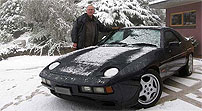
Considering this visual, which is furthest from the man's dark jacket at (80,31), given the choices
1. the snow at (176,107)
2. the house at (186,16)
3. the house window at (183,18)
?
the house window at (183,18)

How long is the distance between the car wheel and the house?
5.14 m

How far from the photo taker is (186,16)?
319 inches

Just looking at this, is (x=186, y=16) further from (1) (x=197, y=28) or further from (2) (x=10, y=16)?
(2) (x=10, y=16)

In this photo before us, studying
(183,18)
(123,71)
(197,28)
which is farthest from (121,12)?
(123,71)

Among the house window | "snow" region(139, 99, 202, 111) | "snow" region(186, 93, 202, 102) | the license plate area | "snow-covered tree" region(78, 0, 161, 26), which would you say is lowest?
"snow" region(186, 93, 202, 102)

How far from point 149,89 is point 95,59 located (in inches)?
34.1

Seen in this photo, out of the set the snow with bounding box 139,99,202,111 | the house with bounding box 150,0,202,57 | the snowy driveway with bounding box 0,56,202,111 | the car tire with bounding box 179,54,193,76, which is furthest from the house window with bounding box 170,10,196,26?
the snow with bounding box 139,99,202,111

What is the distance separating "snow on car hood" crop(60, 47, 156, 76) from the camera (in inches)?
101

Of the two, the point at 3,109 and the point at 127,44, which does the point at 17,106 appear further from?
the point at 127,44

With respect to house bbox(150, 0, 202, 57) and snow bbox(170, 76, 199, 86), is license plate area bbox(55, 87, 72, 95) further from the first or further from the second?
house bbox(150, 0, 202, 57)

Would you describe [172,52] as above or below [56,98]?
above

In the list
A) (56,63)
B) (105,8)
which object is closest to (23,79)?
(56,63)

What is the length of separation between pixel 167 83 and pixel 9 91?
309 cm

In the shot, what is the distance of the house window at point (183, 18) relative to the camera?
A: 775cm
